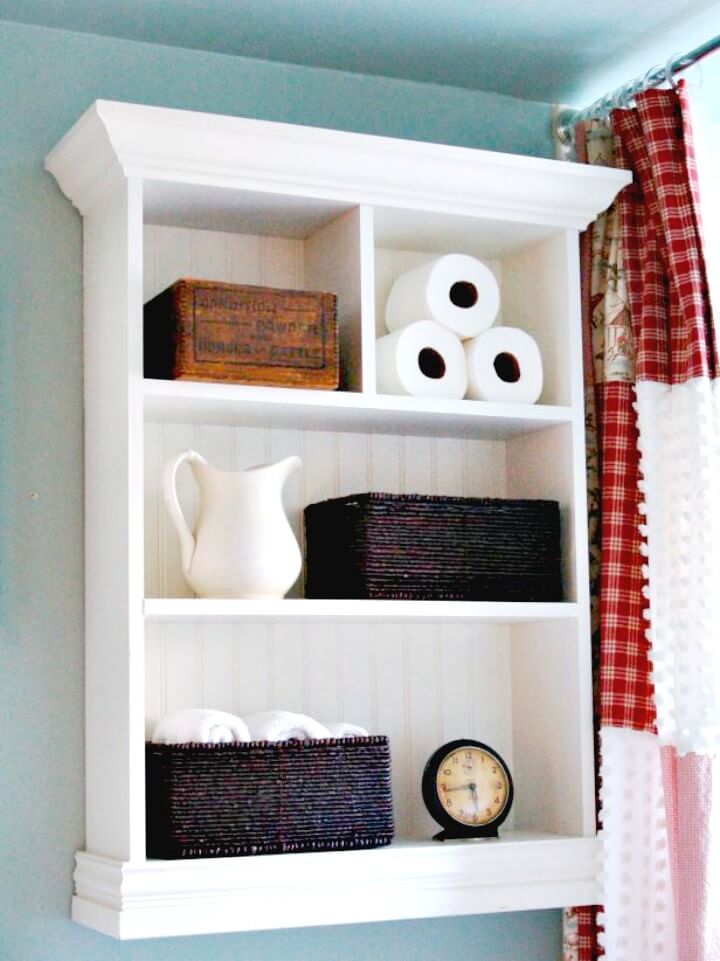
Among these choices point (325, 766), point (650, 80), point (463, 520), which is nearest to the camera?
point (325, 766)

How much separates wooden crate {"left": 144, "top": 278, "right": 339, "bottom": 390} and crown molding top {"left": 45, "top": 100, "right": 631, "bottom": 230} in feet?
0.57

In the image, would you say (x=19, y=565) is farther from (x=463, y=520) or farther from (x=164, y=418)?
(x=463, y=520)

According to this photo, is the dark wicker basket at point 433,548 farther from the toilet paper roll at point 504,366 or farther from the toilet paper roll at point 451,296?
the toilet paper roll at point 451,296

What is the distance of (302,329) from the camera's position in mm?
2258

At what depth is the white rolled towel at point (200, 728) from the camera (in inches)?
85.0

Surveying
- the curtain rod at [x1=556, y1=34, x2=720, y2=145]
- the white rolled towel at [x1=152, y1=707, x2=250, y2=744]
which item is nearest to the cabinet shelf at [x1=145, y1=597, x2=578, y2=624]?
the white rolled towel at [x1=152, y1=707, x2=250, y2=744]

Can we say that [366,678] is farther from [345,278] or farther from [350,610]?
[345,278]

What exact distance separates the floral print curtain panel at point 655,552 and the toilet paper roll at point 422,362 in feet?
0.94

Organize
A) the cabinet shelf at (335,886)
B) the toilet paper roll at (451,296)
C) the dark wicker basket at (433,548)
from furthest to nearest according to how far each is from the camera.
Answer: the toilet paper roll at (451,296), the dark wicker basket at (433,548), the cabinet shelf at (335,886)

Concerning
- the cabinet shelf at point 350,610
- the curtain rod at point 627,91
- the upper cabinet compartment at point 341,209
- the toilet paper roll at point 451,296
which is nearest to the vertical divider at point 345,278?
the upper cabinet compartment at point 341,209

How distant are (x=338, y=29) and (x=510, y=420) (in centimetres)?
69

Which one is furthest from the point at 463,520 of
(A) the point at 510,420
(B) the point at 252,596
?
(B) the point at 252,596

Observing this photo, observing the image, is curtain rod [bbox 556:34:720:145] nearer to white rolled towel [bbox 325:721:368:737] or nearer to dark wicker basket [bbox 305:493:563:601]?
dark wicker basket [bbox 305:493:563:601]

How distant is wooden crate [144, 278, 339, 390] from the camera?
2193 millimetres
